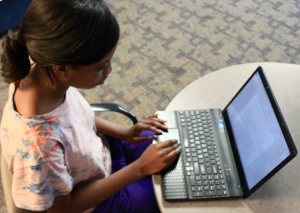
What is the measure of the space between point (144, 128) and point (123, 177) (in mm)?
204

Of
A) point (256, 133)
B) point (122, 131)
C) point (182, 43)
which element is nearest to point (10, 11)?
point (182, 43)

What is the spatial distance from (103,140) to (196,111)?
1.24ft

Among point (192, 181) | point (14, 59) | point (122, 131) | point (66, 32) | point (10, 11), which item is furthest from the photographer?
point (10, 11)

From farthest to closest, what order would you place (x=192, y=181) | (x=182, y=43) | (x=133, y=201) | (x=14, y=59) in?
(x=182, y=43) < (x=133, y=201) < (x=192, y=181) < (x=14, y=59)

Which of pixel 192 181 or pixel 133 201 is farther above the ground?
pixel 192 181

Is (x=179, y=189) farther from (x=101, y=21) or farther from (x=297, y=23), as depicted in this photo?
(x=297, y=23)

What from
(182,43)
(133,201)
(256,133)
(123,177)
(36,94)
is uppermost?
(36,94)

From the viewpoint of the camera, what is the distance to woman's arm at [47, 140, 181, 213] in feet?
2.46

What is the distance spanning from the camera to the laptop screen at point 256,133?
2.07 ft

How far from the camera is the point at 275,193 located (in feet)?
2.43

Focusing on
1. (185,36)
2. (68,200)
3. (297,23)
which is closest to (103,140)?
(68,200)

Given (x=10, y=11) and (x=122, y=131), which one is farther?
(x=10, y=11)

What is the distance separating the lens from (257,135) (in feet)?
2.33

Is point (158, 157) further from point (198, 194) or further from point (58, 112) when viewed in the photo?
point (58, 112)
